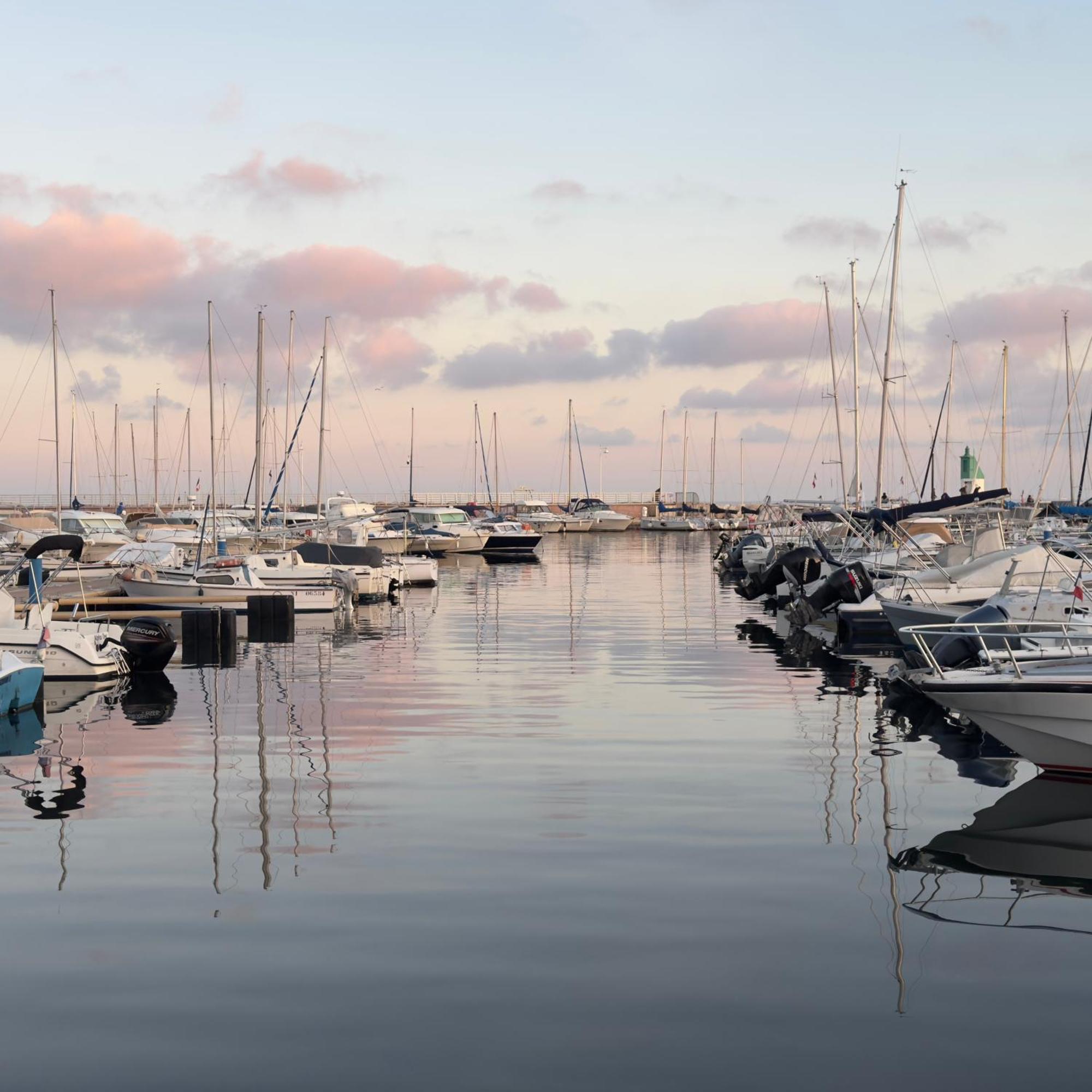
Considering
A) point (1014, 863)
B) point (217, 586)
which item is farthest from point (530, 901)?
point (217, 586)

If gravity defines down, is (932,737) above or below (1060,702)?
below

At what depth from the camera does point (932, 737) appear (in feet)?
63.6

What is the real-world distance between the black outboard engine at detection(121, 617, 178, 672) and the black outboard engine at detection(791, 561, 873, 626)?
16818 millimetres

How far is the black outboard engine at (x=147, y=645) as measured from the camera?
2611cm

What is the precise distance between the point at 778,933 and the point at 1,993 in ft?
17.6

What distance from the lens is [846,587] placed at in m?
34.7

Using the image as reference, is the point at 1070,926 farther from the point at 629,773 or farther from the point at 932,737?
the point at 932,737

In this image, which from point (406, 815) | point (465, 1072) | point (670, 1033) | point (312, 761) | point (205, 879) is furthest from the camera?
point (312, 761)

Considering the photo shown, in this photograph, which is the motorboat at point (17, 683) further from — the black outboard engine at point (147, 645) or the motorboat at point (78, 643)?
the black outboard engine at point (147, 645)

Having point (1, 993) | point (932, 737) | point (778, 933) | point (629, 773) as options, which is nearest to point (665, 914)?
point (778, 933)

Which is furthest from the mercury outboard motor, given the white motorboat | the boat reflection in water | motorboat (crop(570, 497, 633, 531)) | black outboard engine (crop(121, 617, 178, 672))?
motorboat (crop(570, 497, 633, 531))

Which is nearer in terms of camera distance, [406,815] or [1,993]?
[1,993]

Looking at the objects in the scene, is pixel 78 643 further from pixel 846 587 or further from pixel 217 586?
pixel 846 587

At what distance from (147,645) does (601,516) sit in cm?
11257
